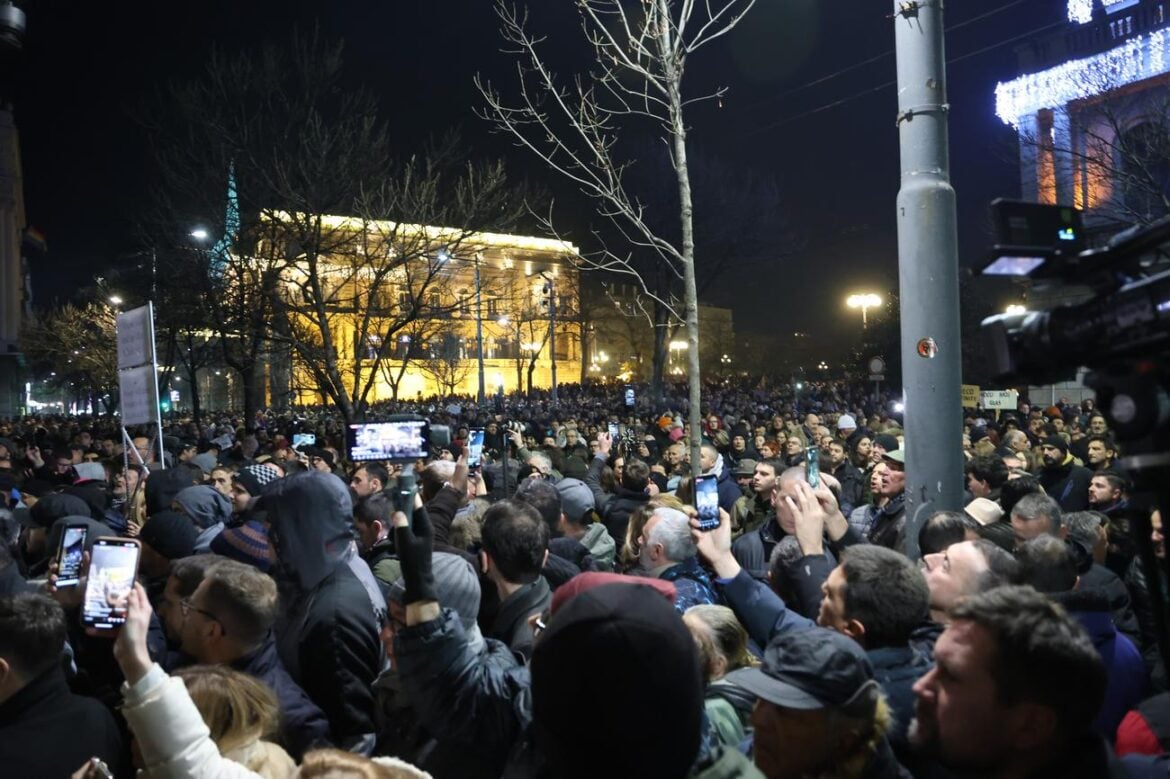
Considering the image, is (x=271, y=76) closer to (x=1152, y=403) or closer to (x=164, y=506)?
(x=164, y=506)

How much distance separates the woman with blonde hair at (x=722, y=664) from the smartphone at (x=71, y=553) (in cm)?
321

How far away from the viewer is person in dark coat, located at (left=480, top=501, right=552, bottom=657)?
12.8 feet

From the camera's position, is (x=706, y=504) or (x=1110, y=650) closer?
(x=1110, y=650)

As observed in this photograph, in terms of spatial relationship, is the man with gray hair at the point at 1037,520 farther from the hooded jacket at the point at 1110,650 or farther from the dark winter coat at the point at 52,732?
the dark winter coat at the point at 52,732

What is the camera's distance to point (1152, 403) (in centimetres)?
158

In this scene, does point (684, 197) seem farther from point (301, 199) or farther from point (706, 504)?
point (301, 199)

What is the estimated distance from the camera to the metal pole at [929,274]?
16.8 feet

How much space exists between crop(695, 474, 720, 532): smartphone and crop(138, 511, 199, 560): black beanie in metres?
3.07

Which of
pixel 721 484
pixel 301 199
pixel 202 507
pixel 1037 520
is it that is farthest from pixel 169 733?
pixel 301 199

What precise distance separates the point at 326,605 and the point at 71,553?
197 centimetres

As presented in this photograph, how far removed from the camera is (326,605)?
3.55 metres

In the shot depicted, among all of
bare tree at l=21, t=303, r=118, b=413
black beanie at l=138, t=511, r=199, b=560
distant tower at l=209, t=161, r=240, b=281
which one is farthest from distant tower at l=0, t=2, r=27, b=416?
black beanie at l=138, t=511, r=199, b=560

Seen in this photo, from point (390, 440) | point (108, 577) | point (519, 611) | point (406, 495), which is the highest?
point (390, 440)

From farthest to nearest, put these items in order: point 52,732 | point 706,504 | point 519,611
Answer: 1. point 706,504
2. point 519,611
3. point 52,732
